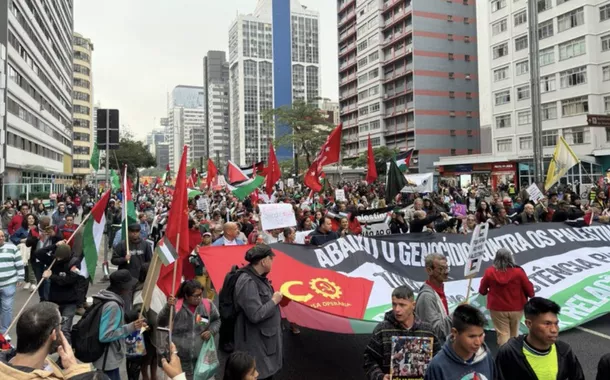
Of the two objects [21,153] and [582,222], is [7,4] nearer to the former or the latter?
[21,153]

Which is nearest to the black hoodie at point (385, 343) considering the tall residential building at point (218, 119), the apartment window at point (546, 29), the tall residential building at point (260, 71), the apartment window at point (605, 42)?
the apartment window at point (605, 42)

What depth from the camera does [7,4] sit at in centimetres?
3853

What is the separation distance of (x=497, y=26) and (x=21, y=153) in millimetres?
50037

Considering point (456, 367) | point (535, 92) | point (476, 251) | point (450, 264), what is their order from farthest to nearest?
point (535, 92) → point (450, 264) → point (476, 251) → point (456, 367)

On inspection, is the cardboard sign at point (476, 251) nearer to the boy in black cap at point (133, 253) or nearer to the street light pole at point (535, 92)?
the boy in black cap at point (133, 253)

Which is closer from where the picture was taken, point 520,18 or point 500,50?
point 520,18

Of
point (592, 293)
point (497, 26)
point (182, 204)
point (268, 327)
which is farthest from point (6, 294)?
point (497, 26)

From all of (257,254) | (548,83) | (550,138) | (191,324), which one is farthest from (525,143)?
(191,324)

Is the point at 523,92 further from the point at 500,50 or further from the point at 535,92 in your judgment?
the point at 535,92

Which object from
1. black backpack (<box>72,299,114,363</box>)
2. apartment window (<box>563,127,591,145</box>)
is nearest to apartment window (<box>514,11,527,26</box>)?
apartment window (<box>563,127,591,145</box>)

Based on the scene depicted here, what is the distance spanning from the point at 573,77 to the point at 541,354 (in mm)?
48066

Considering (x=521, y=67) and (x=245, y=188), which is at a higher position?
(x=521, y=67)

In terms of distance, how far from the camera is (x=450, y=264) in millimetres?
8250

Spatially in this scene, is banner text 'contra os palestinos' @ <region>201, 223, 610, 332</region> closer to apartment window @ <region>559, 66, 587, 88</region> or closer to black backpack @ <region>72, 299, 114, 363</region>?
black backpack @ <region>72, 299, 114, 363</region>
